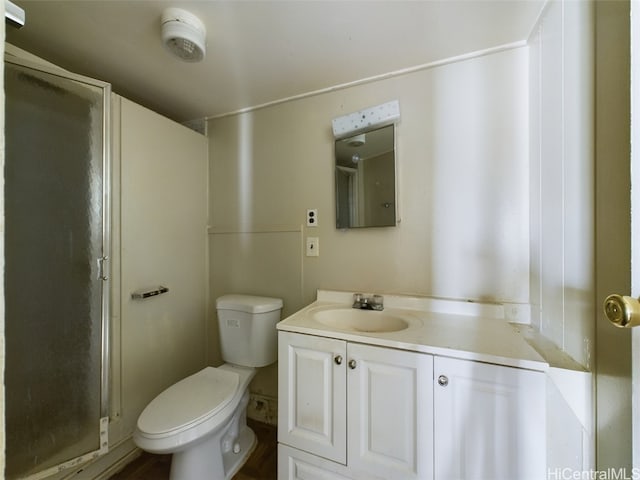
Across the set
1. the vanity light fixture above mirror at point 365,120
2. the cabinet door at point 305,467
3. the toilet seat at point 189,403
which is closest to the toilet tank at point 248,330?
the toilet seat at point 189,403

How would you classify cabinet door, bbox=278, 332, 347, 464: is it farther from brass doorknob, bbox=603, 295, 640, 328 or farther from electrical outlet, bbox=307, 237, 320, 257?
brass doorknob, bbox=603, 295, 640, 328

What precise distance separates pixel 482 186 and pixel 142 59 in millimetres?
1797

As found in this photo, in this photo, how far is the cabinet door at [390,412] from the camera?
859mm

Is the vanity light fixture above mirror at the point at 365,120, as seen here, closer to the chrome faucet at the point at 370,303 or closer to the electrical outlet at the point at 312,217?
→ the electrical outlet at the point at 312,217

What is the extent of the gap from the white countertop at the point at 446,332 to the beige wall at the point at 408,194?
0.08m

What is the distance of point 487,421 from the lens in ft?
2.62

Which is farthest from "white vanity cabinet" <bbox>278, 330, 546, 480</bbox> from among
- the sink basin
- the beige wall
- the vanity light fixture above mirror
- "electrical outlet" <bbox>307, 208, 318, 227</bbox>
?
the vanity light fixture above mirror

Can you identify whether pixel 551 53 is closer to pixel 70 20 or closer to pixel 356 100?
pixel 356 100

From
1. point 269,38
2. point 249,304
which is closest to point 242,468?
point 249,304

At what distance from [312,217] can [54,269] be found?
1197 millimetres

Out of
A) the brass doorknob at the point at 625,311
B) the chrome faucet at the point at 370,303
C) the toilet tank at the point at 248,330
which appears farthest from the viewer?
the toilet tank at the point at 248,330

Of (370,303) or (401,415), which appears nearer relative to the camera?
(401,415)

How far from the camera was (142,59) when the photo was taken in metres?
1.28

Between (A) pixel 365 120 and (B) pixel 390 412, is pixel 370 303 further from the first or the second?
(A) pixel 365 120
